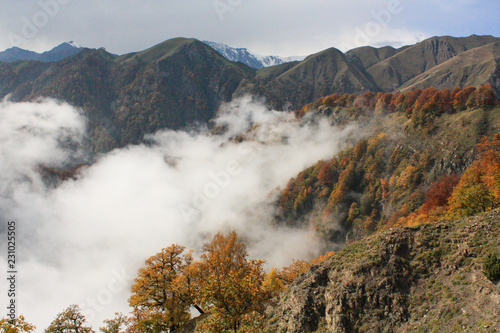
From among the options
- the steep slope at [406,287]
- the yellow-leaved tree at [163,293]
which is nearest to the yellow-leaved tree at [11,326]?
the yellow-leaved tree at [163,293]

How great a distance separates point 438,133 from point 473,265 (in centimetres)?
9212

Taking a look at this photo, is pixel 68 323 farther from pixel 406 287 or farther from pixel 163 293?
pixel 406 287

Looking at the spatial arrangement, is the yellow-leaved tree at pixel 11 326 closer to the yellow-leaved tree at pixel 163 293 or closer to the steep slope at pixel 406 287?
the yellow-leaved tree at pixel 163 293

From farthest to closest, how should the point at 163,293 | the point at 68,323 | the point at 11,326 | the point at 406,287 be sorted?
the point at 68,323 < the point at 163,293 < the point at 406,287 < the point at 11,326

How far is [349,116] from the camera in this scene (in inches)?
6191

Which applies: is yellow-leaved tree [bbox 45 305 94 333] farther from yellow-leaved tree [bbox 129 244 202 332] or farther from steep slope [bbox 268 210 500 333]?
steep slope [bbox 268 210 500 333]

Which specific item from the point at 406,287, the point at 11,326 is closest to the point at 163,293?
the point at 11,326

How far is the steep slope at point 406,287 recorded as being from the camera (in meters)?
22.8

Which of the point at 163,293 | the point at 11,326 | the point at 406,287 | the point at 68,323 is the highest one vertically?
the point at 68,323

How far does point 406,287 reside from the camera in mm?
26344

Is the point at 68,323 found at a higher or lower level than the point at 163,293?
higher

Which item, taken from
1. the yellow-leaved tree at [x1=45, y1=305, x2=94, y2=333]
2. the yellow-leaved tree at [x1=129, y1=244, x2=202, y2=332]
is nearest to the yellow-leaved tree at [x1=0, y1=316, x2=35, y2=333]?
the yellow-leaved tree at [x1=129, y1=244, x2=202, y2=332]

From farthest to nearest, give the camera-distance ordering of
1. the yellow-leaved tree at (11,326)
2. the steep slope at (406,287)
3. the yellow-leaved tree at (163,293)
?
the yellow-leaved tree at (163,293)
the yellow-leaved tree at (11,326)
the steep slope at (406,287)

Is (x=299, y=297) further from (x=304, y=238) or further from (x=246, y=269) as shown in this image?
(x=304, y=238)
